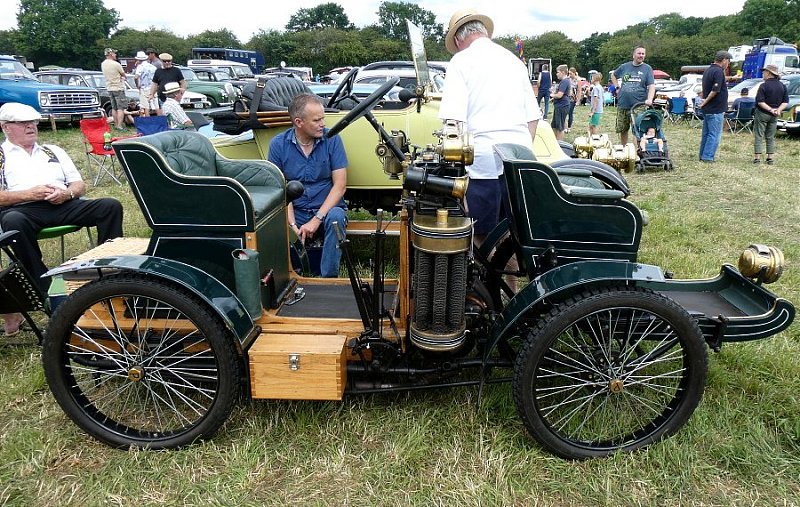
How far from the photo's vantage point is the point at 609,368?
233 centimetres

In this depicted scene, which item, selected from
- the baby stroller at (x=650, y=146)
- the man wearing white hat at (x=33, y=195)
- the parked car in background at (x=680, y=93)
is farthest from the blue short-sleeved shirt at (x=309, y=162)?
the parked car in background at (x=680, y=93)

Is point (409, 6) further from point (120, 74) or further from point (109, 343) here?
point (109, 343)

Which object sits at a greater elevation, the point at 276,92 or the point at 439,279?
the point at 276,92

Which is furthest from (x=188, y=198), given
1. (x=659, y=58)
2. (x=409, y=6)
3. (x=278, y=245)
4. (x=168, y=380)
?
(x=409, y=6)

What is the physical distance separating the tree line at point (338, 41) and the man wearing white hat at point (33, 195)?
44.1 m

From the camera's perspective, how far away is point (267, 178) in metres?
3.18

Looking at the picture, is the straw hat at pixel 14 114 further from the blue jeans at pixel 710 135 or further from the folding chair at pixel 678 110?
the folding chair at pixel 678 110

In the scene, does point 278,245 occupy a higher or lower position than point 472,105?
lower

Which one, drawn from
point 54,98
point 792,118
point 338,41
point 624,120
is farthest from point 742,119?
point 338,41

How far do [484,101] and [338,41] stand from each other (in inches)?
2213

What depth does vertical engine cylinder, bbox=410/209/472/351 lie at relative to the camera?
7.09 feet

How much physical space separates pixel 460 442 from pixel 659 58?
2053 inches

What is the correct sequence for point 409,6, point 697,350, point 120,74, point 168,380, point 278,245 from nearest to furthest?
1. point 697,350
2. point 168,380
3. point 278,245
4. point 120,74
5. point 409,6

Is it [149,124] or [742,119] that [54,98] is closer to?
[149,124]
